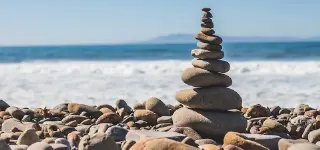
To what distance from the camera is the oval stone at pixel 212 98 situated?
581cm

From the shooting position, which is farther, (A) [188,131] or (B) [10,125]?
(B) [10,125]

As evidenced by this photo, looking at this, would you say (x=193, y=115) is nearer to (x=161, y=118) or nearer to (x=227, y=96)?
(x=227, y=96)

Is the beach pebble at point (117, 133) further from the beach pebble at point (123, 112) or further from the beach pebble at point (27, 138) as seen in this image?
the beach pebble at point (123, 112)

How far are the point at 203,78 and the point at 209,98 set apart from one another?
23cm

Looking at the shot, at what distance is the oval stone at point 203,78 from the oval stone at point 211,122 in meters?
0.32

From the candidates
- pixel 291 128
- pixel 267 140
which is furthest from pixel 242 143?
pixel 291 128

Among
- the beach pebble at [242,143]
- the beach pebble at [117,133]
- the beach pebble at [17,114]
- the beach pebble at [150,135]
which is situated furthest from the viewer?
the beach pebble at [17,114]

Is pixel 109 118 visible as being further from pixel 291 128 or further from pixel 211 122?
pixel 291 128

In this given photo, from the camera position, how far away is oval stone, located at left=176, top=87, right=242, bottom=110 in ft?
19.1

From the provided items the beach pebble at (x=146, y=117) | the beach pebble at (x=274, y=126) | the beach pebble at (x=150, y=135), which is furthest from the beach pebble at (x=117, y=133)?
the beach pebble at (x=274, y=126)

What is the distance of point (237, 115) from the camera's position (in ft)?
19.5

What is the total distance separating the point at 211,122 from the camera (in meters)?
5.74

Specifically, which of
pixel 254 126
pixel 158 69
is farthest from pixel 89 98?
pixel 158 69

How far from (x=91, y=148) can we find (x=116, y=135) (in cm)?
120
